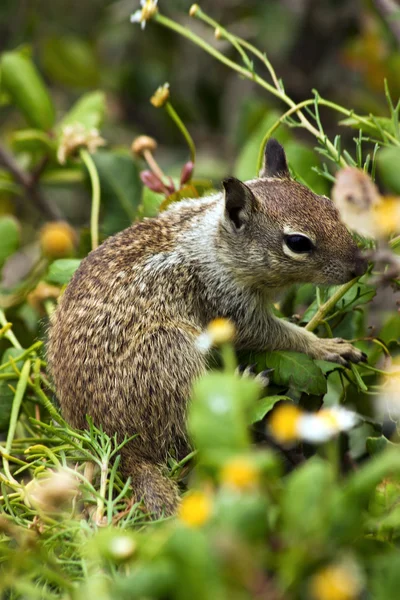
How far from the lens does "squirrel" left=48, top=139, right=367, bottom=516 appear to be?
2.10 metres

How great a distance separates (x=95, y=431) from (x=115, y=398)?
0.89 feet

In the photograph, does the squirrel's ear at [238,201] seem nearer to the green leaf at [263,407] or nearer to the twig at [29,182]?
the green leaf at [263,407]

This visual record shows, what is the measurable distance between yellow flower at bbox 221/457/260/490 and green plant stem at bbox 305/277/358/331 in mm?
1146

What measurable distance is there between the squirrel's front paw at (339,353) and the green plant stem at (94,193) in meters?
0.85

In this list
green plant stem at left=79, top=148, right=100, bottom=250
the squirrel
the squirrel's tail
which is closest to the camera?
the squirrel's tail

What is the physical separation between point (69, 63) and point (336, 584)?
409 cm

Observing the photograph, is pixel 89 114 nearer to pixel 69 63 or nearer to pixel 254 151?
pixel 254 151

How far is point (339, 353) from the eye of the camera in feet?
6.88

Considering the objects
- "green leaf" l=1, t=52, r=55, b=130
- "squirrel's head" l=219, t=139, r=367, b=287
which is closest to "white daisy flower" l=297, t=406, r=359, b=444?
"squirrel's head" l=219, t=139, r=367, b=287

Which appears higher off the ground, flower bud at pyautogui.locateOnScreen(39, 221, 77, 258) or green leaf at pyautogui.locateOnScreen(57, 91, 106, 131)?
green leaf at pyautogui.locateOnScreen(57, 91, 106, 131)

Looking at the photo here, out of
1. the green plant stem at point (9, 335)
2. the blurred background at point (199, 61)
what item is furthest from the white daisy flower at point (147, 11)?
the blurred background at point (199, 61)

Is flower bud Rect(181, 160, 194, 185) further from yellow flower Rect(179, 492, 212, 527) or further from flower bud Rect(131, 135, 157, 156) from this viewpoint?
yellow flower Rect(179, 492, 212, 527)

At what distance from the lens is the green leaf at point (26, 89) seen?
3090 mm

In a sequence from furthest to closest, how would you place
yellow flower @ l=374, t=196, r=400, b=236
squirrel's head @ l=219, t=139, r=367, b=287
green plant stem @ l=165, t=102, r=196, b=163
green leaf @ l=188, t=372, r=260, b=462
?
green plant stem @ l=165, t=102, r=196, b=163 → squirrel's head @ l=219, t=139, r=367, b=287 → yellow flower @ l=374, t=196, r=400, b=236 → green leaf @ l=188, t=372, r=260, b=462
